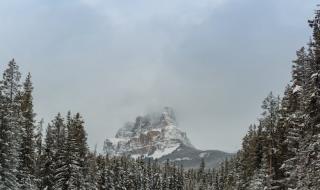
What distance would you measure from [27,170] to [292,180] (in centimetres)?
2164

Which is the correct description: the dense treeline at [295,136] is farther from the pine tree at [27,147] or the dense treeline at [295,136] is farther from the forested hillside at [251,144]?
the pine tree at [27,147]

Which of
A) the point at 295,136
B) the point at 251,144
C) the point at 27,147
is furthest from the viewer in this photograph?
the point at 251,144

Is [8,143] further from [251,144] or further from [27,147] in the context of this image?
[251,144]

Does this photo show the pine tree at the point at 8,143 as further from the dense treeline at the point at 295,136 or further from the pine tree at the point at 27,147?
the dense treeline at the point at 295,136

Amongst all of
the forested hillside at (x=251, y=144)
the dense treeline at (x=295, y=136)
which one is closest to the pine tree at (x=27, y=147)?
the forested hillside at (x=251, y=144)

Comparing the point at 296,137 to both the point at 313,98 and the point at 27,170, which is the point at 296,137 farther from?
the point at 27,170

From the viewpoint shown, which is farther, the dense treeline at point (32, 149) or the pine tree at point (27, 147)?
the pine tree at point (27, 147)

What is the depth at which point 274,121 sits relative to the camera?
1881 inches

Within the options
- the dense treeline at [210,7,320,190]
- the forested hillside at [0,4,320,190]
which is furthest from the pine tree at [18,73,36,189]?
the dense treeline at [210,7,320,190]

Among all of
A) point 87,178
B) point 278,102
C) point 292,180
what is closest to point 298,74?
point 292,180

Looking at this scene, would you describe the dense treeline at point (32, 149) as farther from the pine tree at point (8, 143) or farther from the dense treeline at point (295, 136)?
the dense treeline at point (295, 136)

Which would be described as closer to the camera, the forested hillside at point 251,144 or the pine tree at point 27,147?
the forested hillside at point 251,144

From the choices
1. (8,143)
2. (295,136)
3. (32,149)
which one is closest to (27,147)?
(32,149)

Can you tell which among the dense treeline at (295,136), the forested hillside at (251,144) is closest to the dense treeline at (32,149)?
the forested hillside at (251,144)
